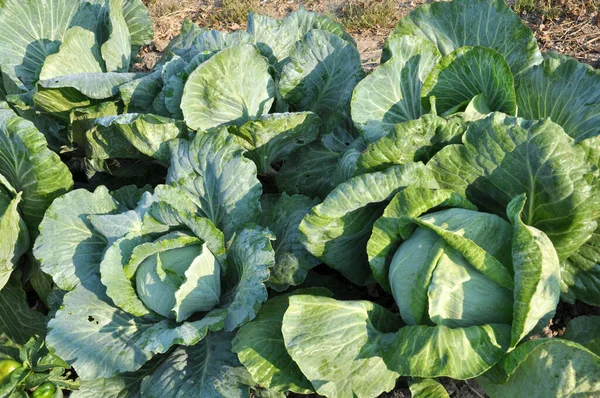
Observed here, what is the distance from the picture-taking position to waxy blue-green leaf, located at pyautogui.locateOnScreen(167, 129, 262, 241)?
3.10 m

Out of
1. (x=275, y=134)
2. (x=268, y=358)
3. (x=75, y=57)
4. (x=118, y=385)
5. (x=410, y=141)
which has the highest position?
(x=75, y=57)

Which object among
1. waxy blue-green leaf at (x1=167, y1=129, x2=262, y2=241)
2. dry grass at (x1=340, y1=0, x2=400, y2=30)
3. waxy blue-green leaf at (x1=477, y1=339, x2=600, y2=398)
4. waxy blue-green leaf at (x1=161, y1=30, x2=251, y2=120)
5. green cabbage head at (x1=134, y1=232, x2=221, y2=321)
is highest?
waxy blue-green leaf at (x1=161, y1=30, x2=251, y2=120)

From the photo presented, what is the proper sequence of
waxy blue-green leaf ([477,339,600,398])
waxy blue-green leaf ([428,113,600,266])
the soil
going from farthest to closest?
1. the soil
2. waxy blue-green leaf ([428,113,600,266])
3. waxy blue-green leaf ([477,339,600,398])

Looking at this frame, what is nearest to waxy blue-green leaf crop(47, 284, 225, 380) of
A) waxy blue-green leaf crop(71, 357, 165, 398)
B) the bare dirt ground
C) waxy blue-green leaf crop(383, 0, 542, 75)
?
waxy blue-green leaf crop(71, 357, 165, 398)

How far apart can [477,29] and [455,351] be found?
6.45 feet

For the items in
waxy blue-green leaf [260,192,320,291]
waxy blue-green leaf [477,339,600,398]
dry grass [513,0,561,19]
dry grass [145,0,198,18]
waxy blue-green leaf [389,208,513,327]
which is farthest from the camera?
dry grass [145,0,198,18]

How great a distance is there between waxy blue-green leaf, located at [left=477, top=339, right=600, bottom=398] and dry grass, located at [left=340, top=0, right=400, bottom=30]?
3.98 m

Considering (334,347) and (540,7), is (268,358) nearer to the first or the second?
(334,347)

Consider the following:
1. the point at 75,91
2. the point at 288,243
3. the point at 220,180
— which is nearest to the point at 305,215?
the point at 288,243

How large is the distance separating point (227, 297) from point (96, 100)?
1597mm

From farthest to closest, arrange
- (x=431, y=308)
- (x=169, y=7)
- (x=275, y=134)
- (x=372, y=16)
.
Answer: (x=169, y=7) → (x=372, y=16) → (x=275, y=134) → (x=431, y=308)

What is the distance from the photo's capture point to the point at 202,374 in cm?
297

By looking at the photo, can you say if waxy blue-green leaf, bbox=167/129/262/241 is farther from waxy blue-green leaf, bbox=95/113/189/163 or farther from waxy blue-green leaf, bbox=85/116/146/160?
waxy blue-green leaf, bbox=85/116/146/160

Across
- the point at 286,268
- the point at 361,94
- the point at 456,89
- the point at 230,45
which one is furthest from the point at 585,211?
the point at 230,45
